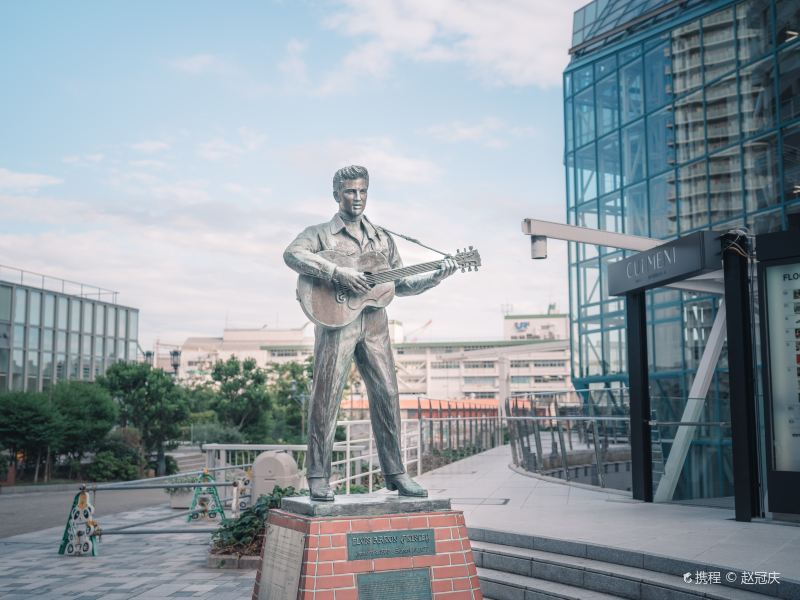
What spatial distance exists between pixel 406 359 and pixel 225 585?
94.6m

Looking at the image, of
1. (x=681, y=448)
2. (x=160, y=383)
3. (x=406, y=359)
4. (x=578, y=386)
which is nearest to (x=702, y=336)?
(x=578, y=386)

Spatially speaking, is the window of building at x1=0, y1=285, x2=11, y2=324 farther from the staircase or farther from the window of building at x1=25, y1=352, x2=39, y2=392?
the staircase

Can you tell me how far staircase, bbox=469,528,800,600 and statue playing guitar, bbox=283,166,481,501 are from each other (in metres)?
1.47

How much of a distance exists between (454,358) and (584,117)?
68350 mm

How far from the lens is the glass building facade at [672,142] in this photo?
18.5 metres

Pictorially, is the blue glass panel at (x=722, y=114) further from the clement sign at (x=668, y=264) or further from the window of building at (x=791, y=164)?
the clement sign at (x=668, y=264)

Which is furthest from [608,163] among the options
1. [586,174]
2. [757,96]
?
[757,96]

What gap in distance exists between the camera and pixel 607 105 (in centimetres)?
2591

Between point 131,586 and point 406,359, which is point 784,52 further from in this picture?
point 406,359

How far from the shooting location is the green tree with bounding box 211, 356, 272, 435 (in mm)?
37281

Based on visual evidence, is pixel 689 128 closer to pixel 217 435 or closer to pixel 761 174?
pixel 761 174

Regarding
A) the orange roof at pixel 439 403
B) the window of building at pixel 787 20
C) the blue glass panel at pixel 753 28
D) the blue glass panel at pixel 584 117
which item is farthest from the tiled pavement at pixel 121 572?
the blue glass panel at pixel 584 117

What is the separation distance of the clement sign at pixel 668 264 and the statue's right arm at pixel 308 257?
4375mm

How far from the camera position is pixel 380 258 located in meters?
5.74
